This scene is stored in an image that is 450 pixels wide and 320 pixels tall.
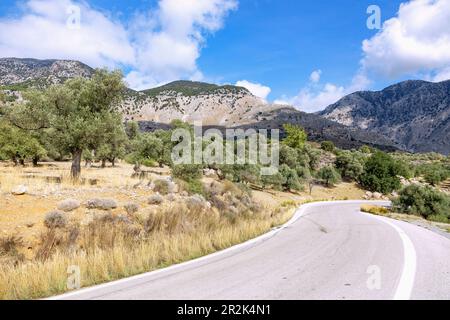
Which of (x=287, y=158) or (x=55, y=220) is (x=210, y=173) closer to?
(x=287, y=158)

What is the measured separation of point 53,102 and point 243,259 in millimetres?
18213

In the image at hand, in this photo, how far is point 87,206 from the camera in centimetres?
1533

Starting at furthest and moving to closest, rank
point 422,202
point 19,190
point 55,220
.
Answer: point 422,202 < point 19,190 < point 55,220

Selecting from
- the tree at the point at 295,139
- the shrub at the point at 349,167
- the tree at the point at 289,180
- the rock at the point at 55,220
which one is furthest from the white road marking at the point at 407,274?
the tree at the point at 295,139

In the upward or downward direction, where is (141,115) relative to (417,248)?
upward

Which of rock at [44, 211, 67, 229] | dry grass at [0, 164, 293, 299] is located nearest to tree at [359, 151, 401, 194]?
dry grass at [0, 164, 293, 299]

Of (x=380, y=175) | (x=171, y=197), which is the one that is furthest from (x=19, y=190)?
(x=380, y=175)

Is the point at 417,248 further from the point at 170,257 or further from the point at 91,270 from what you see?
the point at 91,270

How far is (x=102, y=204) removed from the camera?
1547 cm

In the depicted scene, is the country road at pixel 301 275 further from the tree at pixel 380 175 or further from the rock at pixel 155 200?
the tree at pixel 380 175

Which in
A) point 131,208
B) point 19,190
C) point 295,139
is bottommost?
point 131,208

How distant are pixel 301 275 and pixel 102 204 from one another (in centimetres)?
1089

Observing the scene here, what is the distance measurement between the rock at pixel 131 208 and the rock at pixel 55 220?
2.74 metres
